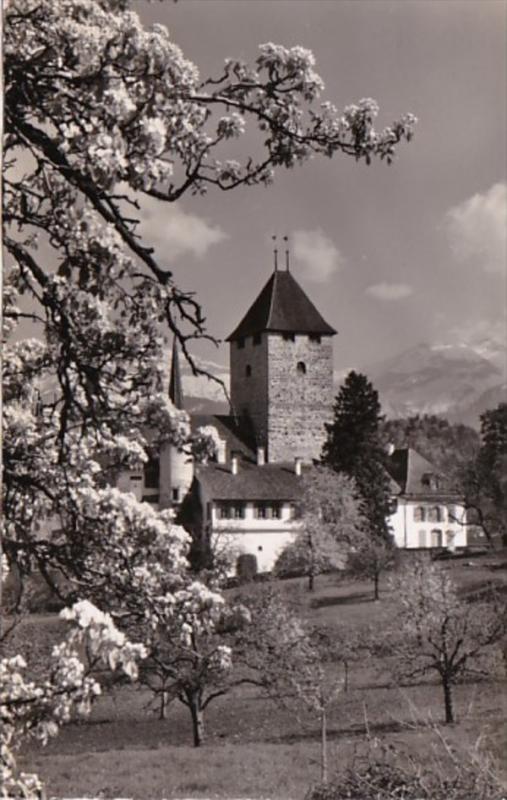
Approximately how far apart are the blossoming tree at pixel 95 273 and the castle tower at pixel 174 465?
4 cm

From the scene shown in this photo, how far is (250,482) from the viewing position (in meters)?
3.17

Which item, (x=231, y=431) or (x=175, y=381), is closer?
(x=175, y=381)

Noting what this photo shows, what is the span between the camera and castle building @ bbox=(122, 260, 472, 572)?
2.21 meters

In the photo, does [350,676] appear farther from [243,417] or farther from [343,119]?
[343,119]

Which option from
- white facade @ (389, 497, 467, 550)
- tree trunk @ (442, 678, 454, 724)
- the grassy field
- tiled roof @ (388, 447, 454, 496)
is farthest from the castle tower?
tiled roof @ (388, 447, 454, 496)

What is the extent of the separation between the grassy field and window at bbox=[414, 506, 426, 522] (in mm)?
1740

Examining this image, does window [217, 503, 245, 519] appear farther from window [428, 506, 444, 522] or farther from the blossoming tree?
window [428, 506, 444, 522]

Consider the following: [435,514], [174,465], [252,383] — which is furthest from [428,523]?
[174,465]

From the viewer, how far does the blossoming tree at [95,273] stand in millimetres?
1812

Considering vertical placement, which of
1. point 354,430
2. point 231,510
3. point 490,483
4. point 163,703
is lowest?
point 163,703

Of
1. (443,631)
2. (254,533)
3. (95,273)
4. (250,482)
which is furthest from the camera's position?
(443,631)

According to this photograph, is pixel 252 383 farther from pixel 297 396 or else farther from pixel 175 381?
pixel 175 381

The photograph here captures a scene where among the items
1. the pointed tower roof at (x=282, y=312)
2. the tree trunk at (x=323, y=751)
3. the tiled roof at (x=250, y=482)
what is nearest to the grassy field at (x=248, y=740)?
the tree trunk at (x=323, y=751)

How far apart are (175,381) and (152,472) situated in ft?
0.70
